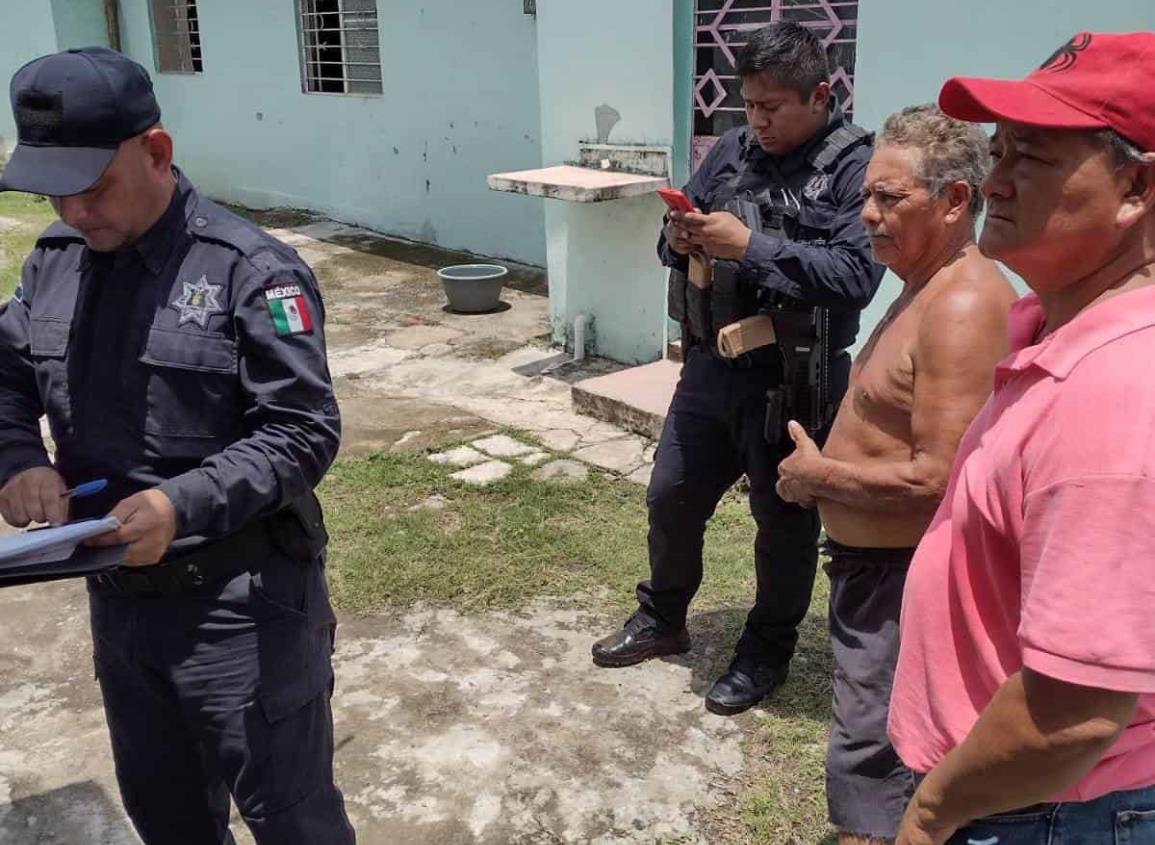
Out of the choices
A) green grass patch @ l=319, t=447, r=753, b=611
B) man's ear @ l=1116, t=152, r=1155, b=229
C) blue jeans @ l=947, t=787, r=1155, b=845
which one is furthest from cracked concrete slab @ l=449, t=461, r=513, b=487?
man's ear @ l=1116, t=152, r=1155, b=229

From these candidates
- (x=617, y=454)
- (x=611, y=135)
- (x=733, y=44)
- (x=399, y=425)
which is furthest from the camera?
(x=611, y=135)

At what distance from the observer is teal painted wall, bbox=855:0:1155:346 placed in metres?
3.63

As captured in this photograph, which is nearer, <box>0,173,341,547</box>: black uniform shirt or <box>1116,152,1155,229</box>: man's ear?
<box>1116,152,1155,229</box>: man's ear

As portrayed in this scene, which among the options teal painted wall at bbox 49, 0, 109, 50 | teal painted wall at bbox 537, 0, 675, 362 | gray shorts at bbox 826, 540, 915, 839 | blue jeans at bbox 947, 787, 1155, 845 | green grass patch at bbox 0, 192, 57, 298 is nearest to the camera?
blue jeans at bbox 947, 787, 1155, 845

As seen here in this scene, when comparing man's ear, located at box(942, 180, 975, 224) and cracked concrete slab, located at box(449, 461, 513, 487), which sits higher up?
man's ear, located at box(942, 180, 975, 224)

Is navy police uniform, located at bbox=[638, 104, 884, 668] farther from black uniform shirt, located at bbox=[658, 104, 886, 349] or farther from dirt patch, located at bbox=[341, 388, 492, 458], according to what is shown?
dirt patch, located at bbox=[341, 388, 492, 458]

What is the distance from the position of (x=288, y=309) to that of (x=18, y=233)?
1041cm

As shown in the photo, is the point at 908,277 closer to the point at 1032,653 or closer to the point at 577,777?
the point at 1032,653

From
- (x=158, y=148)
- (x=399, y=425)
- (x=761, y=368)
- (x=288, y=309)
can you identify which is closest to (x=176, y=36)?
(x=399, y=425)

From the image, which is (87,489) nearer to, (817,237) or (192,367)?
(192,367)

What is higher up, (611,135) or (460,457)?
(611,135)

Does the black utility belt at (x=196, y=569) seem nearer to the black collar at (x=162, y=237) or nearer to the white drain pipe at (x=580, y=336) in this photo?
the black collar at (x=162, y=237)

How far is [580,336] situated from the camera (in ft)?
20.5

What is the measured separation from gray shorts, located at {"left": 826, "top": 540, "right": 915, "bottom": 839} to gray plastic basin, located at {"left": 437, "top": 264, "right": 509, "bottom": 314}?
5585 mm
